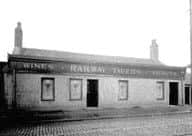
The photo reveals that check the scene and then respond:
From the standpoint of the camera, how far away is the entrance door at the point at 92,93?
53.2 feet

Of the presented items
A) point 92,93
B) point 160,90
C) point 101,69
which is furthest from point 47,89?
point 160,90

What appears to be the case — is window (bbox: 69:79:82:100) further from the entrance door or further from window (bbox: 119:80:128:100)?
window (bbox: 119:80:128:100)

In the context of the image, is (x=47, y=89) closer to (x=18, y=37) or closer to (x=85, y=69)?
(x=85, y=69)

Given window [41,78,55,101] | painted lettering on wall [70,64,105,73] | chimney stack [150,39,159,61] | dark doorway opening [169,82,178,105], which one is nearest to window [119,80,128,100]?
painted lettering on wall [70,64,105,73]

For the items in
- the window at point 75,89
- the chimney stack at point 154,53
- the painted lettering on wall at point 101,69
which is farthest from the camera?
the chimney stack at point 154,53

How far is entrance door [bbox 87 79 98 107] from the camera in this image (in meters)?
16.2

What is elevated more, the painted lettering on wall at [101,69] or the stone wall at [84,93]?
the painted lettering on wall at [101,69]

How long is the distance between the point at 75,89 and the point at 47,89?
7.23 feet

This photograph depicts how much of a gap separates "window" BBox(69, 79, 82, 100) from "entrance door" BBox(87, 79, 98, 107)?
1.01 metres

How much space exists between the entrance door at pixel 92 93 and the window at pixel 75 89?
101cm

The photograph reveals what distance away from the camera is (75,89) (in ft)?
50.1

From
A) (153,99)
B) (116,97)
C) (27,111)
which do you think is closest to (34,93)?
(27,111)

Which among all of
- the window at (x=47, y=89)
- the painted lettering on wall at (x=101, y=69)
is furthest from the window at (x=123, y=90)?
the window at (x=47, y=89)

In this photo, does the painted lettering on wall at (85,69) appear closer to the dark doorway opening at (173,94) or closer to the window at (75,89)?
the window at (75,89)
